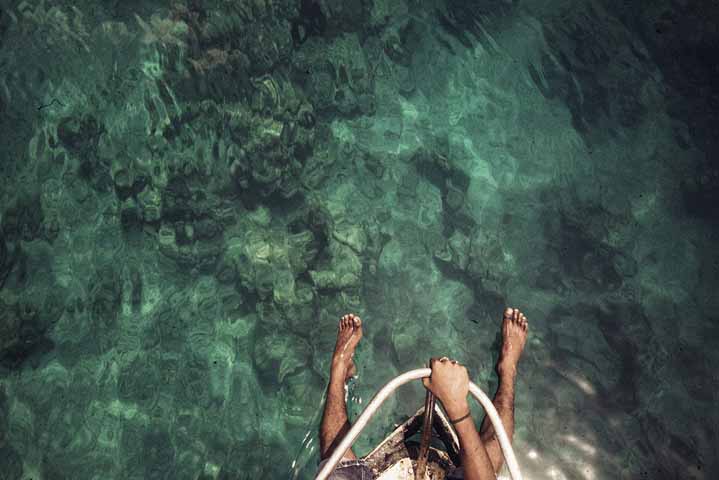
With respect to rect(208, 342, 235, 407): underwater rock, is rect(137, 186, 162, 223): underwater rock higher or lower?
higher

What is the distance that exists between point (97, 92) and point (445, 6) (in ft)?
10.6

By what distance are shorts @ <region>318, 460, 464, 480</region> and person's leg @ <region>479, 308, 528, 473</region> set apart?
0.40 metres

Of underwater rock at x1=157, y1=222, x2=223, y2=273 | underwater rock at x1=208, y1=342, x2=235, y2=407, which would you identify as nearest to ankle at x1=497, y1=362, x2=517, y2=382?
underwater rock at x1=208, y1=342, x2=235, y2=407

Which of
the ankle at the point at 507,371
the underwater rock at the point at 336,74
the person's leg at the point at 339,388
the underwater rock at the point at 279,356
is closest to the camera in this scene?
the person's leg at the point at 339,388

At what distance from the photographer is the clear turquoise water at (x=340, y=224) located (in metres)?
3.99

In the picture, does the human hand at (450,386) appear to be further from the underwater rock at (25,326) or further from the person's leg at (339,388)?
the underwater rock at (25,326)

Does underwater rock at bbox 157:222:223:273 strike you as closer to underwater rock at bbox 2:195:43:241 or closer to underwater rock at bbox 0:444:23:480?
underwater rock at bbox 2:195:43:241

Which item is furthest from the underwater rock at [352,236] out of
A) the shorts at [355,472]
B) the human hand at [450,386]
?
the shorts at [355,472]

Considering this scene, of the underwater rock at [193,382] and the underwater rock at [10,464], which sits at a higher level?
the underwater rock at [193,382]

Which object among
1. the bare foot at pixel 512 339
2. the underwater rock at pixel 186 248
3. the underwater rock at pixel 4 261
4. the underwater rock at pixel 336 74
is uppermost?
the underwater rock at pixel 336 74

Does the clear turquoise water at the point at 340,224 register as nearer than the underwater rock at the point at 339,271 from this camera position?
Yes

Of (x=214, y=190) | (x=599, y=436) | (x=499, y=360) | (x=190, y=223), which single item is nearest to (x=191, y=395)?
(x=190, y=223)

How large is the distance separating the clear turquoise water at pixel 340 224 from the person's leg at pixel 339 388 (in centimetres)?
20

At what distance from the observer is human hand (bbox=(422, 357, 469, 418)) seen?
3.27 m
